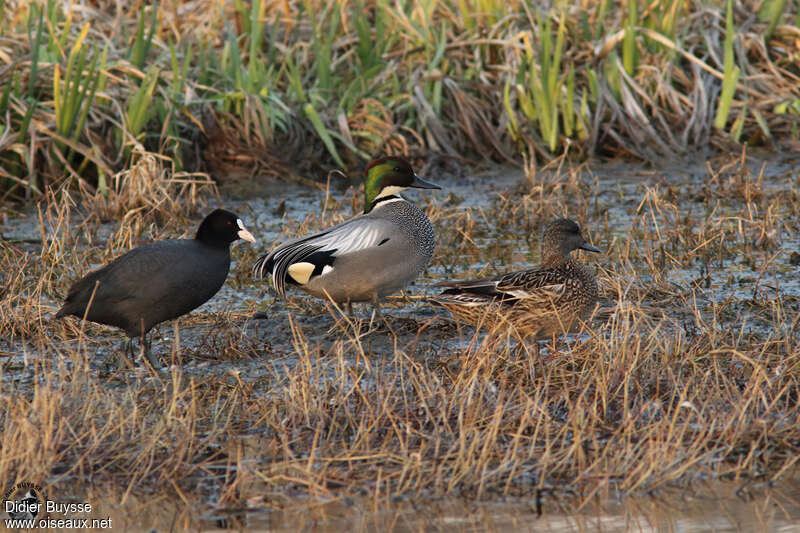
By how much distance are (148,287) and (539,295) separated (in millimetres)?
1850

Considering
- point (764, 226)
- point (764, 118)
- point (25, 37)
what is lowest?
point (764, 118)

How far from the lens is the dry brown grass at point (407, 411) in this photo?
157 inches

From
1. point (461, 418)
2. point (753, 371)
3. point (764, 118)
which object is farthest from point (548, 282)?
point (764, 118)

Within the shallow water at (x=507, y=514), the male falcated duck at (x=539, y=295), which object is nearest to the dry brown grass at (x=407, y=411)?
the shallow water at (x=507, y=514)

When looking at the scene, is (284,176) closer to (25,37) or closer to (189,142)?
(189,142)

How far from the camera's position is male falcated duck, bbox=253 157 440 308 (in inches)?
243

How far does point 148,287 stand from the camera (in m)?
5.48

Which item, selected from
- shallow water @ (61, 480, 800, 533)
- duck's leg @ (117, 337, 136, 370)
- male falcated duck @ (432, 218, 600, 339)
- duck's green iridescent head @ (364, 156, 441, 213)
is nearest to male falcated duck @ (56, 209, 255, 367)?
duck's leg @ (117, 337, 136, 370)

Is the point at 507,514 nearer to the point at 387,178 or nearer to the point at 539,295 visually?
the point at 539,295

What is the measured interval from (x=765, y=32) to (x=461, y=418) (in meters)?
7.88

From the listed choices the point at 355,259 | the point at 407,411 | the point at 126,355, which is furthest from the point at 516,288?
the point at 126,355

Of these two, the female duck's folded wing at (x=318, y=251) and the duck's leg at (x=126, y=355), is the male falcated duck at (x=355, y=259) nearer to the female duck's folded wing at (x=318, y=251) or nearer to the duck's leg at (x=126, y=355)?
A: the female duck's folded wing at (x=318, y=251)

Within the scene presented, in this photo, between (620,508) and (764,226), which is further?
(764,226)

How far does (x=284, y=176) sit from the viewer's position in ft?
32.5
